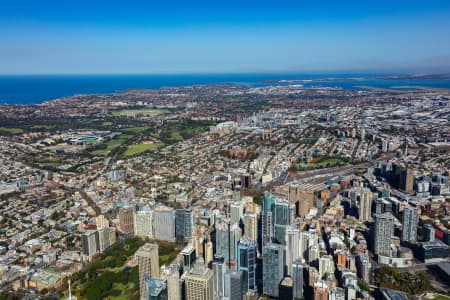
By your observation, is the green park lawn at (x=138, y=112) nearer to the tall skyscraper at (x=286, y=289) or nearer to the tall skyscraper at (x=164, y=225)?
the tall skyscraper at (x=164, y=225)

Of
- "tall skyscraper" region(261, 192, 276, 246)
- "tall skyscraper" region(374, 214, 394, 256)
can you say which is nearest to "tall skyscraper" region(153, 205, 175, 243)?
"tall skyscraper" region(261, 192, 276, 246)

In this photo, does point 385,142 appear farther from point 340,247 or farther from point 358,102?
point 358,102

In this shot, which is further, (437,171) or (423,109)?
(423,109)

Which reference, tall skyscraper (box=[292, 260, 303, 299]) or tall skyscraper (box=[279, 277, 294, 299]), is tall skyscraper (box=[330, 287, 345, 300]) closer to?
tall skyscraper (box=[292, 260, 303, 299])

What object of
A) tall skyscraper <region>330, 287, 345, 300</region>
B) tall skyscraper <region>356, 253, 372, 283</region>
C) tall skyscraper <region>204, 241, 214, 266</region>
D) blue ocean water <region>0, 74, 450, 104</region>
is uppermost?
blue ocean water <region>0, 74, 450, 104</region>

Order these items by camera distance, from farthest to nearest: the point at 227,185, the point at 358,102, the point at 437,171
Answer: the point at 358,102 < the point at 437,171 < the point at 227,185

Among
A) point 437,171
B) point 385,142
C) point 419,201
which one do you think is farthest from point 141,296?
point 385,142
